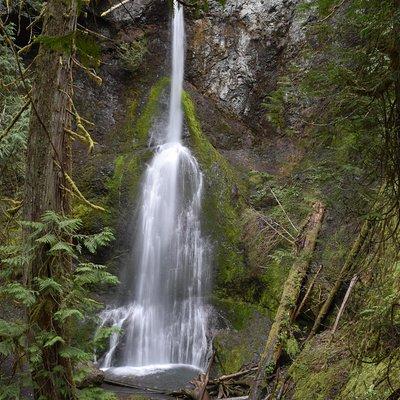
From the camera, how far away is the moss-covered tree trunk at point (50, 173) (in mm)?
4055

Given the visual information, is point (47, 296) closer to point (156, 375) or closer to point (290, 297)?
point (290, 297)

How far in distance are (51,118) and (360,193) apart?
276cm

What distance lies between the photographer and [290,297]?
658cm

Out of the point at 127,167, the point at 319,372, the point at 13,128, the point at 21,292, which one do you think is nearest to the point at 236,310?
the point at 127,167

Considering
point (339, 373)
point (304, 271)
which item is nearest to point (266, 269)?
point (304, 271)

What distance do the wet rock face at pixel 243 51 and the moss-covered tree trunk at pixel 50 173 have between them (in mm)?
12896

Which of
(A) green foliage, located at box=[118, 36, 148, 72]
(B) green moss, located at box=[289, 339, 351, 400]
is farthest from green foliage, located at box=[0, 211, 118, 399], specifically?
(A) green foliage, located at box=[118, 36, 148, 72]

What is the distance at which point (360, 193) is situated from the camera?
353 centimetres

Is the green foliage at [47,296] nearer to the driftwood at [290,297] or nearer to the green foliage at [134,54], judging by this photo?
the driftwood at [290,297]

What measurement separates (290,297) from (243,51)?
12.7m

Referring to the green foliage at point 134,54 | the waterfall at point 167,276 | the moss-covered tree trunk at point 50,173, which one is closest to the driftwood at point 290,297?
the moss-covered tree trunk at point 50,173

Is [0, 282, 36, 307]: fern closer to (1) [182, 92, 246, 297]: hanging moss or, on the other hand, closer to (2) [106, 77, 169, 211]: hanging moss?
(1) [182, 92, 246, 297]: hanging moss

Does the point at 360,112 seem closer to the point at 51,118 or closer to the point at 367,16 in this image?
the point at 367,16

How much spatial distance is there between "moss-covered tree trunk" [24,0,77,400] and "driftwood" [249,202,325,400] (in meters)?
2.66
